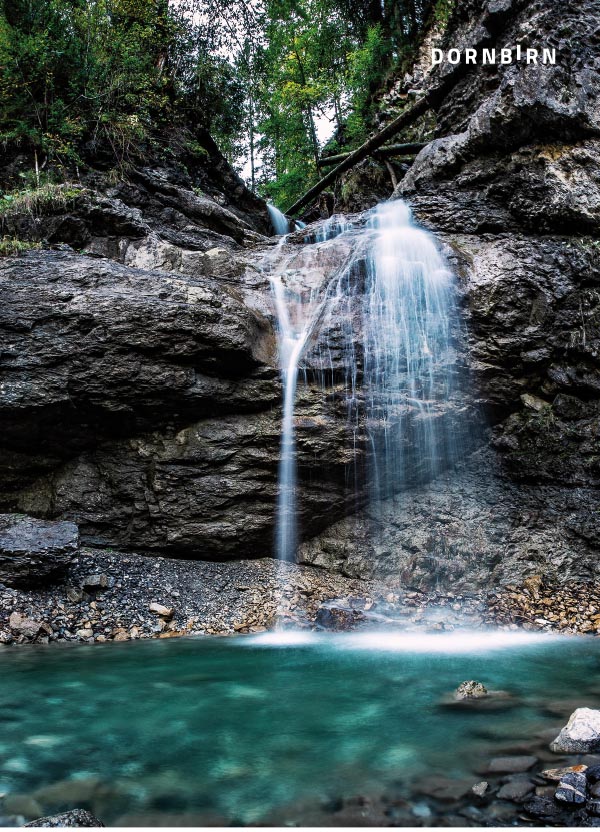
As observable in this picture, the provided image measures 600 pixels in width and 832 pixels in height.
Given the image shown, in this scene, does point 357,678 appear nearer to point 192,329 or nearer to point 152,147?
point 192,329

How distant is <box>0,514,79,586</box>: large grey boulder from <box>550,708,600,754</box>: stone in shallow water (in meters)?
6.30

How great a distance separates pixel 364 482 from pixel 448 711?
5.03 m

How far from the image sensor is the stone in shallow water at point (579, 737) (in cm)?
351

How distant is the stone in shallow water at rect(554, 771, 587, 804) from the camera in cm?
296

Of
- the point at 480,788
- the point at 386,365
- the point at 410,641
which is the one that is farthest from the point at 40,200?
the point at 480,788

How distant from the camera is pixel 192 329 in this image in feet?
28.3

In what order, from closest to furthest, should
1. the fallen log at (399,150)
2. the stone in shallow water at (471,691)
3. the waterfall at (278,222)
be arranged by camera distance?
the stone in shallow water at (471,691), the fallen log at (399,150), the waterfall at (278,222)

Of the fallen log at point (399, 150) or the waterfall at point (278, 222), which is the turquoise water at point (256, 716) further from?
the waterfall at point (278, 222)

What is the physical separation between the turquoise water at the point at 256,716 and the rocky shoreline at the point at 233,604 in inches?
18.6

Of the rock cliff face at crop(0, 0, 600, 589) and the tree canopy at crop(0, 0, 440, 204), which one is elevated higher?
the tree canopy at crop(0, 0, 440, 204)

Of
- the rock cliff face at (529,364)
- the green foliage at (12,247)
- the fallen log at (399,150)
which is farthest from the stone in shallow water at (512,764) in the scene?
the fallen log at (399,150)

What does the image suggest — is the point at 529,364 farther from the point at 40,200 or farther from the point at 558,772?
the point at 40,200

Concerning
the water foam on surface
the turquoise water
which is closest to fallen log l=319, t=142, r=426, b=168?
the water foam on surface

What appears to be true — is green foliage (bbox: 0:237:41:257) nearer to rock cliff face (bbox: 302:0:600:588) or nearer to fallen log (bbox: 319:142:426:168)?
rock cliff face (bbox: 302:0:600:588)
